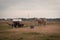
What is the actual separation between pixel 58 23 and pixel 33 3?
22.0 inches

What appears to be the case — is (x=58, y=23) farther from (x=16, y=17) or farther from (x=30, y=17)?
(x=16, y=17)

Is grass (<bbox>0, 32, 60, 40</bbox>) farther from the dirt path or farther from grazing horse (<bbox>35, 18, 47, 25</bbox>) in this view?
grazing horse (<bbox>35, 18, 47, 25</bbox>)

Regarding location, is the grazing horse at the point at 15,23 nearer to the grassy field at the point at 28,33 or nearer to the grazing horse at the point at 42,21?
the grassy field at the point at 28,33

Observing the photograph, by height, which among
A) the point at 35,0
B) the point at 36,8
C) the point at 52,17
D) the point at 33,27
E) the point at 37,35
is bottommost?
the point at 37,35

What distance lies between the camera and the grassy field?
2.05 meters

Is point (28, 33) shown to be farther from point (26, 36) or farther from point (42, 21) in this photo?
point (42, 21)

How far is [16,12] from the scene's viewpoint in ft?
7.00

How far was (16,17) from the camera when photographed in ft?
6.99

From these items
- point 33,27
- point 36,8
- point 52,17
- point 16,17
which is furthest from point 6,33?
point 52,17

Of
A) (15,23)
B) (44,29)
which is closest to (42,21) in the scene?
(44,29)

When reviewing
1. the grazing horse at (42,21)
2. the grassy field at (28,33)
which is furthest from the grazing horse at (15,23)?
the grazing horse at (42,21)

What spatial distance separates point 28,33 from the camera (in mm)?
2064

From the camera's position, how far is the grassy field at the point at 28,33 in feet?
6.73

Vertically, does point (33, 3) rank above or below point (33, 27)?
above
